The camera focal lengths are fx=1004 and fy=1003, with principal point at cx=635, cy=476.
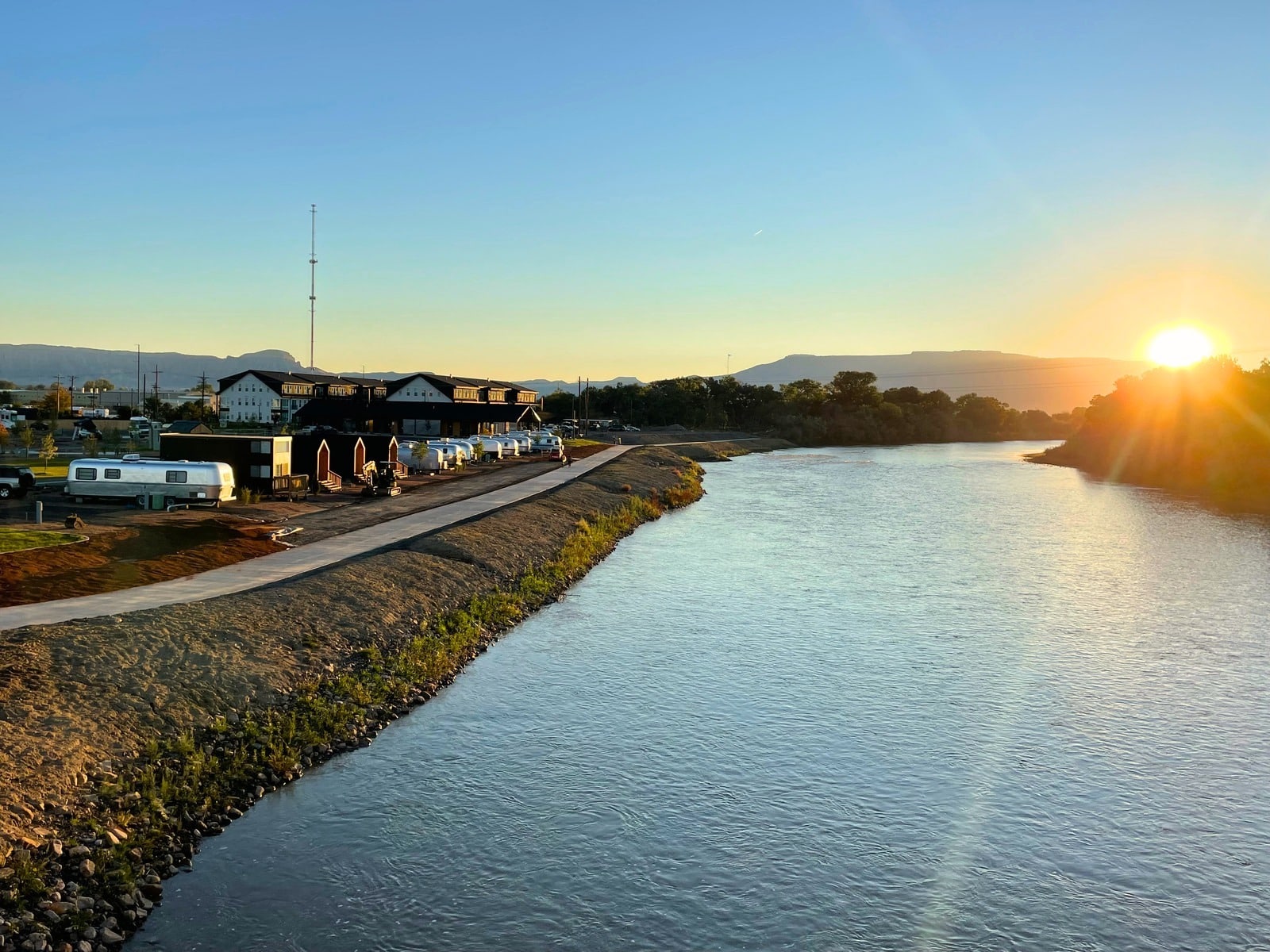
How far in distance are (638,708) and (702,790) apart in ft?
15.4

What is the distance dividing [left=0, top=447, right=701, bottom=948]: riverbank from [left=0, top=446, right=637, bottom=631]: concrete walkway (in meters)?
1.04

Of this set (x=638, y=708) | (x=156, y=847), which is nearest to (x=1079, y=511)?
(x=638, y=708)

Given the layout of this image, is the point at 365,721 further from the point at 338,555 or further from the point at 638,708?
the point at 338,555

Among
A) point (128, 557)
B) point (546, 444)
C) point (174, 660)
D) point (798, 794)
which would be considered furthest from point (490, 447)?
point (798, 794)

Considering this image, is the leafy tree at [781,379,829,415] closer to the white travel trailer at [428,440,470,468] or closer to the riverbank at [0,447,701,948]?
Answer: the white travel trailer at [428,440,470,468]

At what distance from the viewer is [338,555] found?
33344 millimetres

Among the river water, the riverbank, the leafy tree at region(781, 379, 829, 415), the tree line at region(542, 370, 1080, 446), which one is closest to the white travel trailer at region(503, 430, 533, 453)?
the riverbank

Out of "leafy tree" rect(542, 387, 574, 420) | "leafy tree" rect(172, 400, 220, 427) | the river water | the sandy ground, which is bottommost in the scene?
the river water

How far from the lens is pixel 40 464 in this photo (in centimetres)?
6331

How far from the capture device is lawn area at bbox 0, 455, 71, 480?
180ft

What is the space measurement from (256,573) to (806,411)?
161m

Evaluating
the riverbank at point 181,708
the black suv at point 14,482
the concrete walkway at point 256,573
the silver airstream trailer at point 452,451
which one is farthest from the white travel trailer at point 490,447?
the riverbank at point 181,708

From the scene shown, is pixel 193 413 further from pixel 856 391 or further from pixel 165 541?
pixel 856 391

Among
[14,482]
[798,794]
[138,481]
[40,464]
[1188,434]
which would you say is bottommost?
[798,794]
